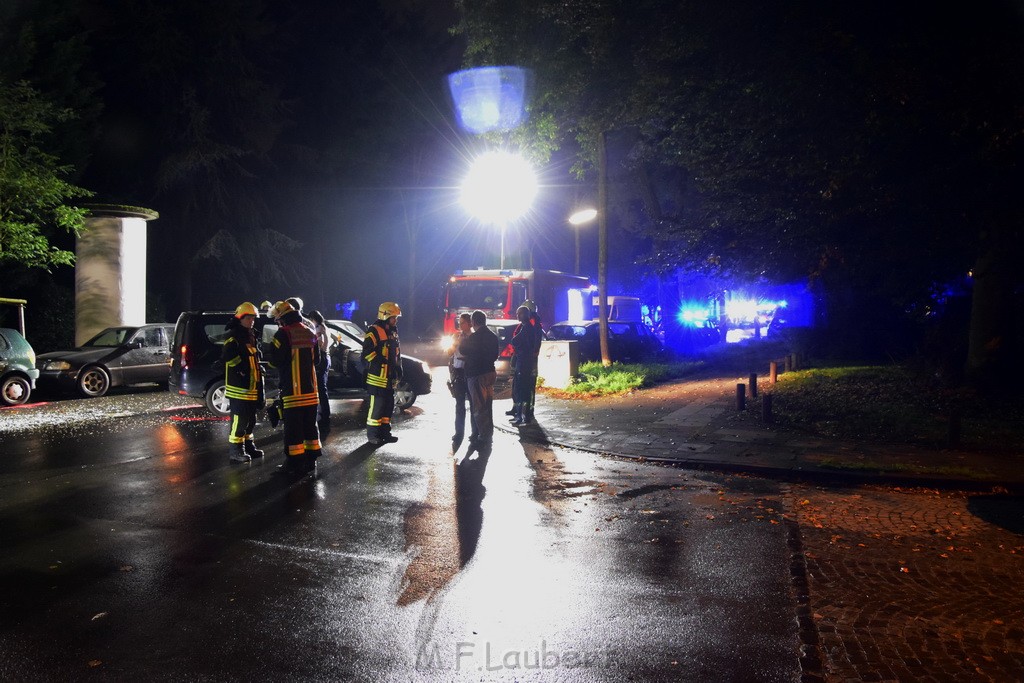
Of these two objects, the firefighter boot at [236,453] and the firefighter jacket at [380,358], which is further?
the firefighter jacket at [380,358]

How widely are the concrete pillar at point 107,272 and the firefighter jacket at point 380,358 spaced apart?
580 inches

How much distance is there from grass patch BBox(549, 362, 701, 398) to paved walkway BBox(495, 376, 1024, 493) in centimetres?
139

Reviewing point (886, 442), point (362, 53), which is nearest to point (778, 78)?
point (886, 442)

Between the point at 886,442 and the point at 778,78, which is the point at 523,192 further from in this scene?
the point at 886,442

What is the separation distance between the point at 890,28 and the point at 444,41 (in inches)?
1624

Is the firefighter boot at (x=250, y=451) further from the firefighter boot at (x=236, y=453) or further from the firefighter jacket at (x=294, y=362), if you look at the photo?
the firefighter jacket at (x=294, y=362)

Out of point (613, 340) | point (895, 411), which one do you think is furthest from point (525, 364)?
point (613, 340)

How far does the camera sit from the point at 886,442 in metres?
11.1

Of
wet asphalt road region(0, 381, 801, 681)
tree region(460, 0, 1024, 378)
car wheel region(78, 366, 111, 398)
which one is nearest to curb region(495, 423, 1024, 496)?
wet asphalt road region(0, 381, 801, 681)

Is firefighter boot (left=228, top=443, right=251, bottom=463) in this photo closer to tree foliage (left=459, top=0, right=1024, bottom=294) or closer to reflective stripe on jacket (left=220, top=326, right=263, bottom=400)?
reflective stripe on jacket (left=220, top=326, right=263, bottom=400)

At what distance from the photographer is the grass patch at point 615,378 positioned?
17.4m

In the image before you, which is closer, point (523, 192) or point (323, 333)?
point (323, 333)

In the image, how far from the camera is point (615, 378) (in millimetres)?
18000

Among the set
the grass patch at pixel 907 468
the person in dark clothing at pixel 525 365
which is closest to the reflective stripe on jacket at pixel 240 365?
the person in dark clothing at pixel 525 365
